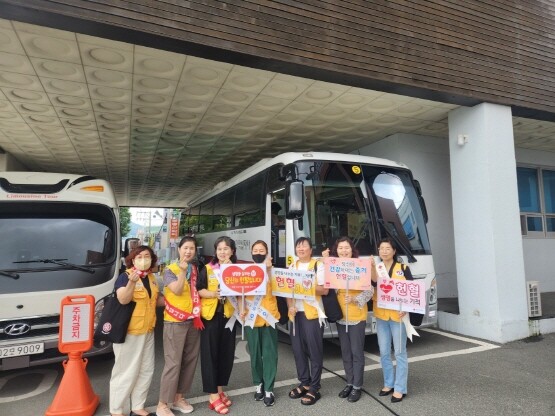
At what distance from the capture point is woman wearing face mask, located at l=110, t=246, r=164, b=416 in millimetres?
3604

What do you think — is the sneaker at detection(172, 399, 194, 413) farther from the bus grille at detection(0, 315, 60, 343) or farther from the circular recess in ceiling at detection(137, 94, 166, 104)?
the circular recess in ceiling at detection(137, 94, 166, 104)

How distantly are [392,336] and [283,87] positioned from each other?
4.42m

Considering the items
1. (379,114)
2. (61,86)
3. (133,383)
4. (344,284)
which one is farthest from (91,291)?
(379,114)

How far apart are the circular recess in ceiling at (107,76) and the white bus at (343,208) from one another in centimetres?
282

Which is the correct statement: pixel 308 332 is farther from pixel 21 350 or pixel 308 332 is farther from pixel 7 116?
pixel 7 116

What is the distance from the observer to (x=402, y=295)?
13.0 feet

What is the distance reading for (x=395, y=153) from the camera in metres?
9.05

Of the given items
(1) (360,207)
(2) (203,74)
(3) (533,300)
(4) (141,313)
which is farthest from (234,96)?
(3) (533,300)

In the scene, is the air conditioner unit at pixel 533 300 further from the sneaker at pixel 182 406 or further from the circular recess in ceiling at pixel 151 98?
the circular recess in ceiling at pixel 151 98

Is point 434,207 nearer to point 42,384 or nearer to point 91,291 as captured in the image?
point 91,291

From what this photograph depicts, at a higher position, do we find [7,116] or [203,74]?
[203,74]

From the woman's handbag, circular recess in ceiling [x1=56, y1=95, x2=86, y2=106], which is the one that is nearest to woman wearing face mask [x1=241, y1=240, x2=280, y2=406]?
the woman's handbag

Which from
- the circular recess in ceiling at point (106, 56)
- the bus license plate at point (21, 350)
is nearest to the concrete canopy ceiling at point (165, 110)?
the circular recess in ceiling at point (106, 56)

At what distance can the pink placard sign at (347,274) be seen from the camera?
158 inches
